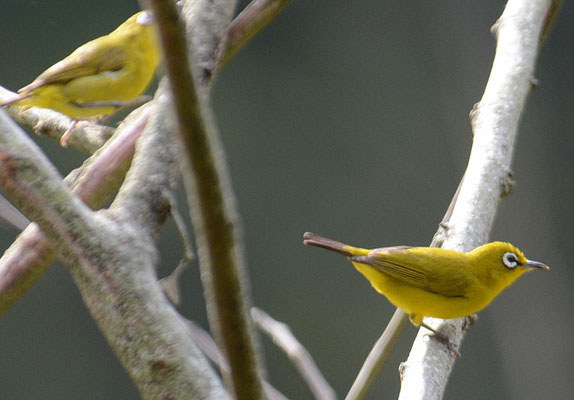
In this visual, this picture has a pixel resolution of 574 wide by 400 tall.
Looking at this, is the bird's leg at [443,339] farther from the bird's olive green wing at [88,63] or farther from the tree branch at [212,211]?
the bird's olive green wing at [88,63]

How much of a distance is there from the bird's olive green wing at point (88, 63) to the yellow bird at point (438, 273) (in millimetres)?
1036

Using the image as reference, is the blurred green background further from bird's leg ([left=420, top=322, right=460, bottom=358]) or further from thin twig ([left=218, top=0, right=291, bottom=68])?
thin twig ([left=218, top=0, right=291, bottom=68])

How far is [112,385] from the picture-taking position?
15.7 feet

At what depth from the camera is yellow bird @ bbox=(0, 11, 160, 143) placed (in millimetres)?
2475

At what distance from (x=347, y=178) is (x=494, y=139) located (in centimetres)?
315

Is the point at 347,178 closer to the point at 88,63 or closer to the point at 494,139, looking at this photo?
the point at 88,63

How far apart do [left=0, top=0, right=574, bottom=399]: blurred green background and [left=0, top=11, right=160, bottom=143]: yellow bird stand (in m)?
2.18

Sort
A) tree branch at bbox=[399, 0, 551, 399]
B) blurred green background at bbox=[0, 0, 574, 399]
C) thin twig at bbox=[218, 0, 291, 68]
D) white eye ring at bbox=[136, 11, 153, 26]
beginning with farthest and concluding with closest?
blurred green background at bbox=[0, 0, 574, 399] < white eye ring at bbox=[136, 11, 153, 26] < tree branch at bbox=[399, 0, 551, 399] < thin twig at bbox=[218, 0, 291, 68]

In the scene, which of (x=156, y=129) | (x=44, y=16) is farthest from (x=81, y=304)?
(x=156, y=129)

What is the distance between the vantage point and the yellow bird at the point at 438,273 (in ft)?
7.11

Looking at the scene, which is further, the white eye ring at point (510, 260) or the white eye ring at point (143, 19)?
the white eye ring at point (143, 19)

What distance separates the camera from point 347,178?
201 inches

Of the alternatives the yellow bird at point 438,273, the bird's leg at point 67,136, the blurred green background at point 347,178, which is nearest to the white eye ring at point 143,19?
the bird's leg at point 67,136

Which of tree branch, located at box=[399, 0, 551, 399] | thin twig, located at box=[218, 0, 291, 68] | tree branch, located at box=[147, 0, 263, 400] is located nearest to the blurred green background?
tree branch, located at box=[399, 0, 551, 399]
